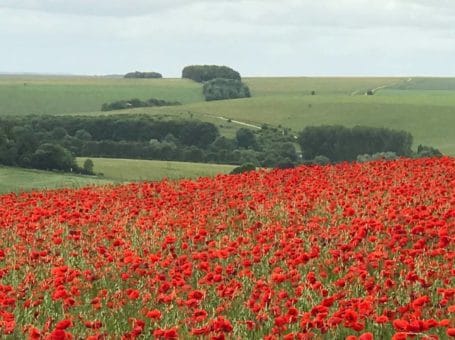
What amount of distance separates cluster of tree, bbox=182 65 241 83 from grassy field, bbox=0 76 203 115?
597 centimetres

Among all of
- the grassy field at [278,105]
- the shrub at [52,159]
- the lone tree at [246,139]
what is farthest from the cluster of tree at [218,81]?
the shrub at [52,159]

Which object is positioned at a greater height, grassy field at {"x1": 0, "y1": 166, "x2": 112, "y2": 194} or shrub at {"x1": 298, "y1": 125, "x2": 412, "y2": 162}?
grassy field at {"x1": 0, "y1": 166, "x2": 112, "y2": 194}

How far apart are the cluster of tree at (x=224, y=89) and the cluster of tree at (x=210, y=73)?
31.3ft

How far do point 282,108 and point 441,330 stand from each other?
10673cm

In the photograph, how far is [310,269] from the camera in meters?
8.99

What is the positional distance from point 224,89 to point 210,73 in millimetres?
21719

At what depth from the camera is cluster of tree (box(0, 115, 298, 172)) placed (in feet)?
242

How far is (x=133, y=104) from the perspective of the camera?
130 metres

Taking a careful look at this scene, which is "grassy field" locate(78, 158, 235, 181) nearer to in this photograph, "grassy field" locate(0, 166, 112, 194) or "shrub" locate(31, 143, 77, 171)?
"shrub" locate(31, 143, 77, 171)

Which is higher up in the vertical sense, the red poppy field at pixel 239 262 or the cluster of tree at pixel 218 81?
the red poppy field at pixel 239 262

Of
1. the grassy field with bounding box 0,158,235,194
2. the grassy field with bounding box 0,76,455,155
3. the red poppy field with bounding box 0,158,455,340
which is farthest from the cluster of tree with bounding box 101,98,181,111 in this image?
the red poppy field with bounding box 0,158,455,340

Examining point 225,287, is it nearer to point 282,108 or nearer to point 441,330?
point 441,330

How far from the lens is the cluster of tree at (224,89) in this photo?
139500 millimetres

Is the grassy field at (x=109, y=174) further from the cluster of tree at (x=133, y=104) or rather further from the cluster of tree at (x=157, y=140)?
the cluster of tree at (x=133, y=104)
